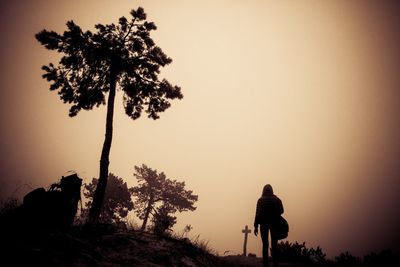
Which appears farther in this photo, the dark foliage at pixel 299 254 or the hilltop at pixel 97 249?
the dark foliage at pixel 299 254

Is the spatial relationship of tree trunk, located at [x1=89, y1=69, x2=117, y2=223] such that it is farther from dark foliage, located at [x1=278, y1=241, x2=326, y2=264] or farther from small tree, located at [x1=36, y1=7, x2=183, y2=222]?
dark foliage, located at [x1=278, y1=241, x2=326, y2=264]

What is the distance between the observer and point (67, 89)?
1195 cm

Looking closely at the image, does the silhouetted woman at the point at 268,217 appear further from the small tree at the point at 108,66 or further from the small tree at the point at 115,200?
the small tree at the point at 115,200

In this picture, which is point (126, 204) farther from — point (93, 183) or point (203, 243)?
point (203, 243)

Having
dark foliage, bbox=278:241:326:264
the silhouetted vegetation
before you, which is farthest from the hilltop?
dark foliage, bbox=278:241:326:264

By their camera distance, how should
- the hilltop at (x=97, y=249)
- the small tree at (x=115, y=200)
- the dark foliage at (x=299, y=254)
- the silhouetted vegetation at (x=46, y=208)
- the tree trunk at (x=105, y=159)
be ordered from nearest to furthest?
the hilltop at (x=97, y=249), the silhouetted vegetation at (x=46, y=208), the tree trunk at (x=105, y=159), the dark foliage at (x=299, y=254), the small tree at (x=115, y=200)

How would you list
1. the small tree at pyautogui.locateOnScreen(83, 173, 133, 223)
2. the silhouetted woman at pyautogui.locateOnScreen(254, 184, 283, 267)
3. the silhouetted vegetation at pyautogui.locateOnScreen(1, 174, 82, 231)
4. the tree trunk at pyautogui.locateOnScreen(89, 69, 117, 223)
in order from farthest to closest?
1. the small tree at pyautogui.locateOnScreen(83, 173, 133, 223)
2. the tree trunk at pyautogui.locateOnScreen(89, 69, 117, 223)
3. the silhouetted woman at pyautogui.locateOnScreen(254, 184, 283, 267)
4. the silhouetted vegetation at pyautogui.locateOnScreen(1, 174, 82, 231)

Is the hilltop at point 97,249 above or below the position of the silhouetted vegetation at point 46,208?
below

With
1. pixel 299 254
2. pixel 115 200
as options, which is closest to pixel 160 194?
pixel 115 200

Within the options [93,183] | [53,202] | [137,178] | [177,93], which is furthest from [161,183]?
[53,202]

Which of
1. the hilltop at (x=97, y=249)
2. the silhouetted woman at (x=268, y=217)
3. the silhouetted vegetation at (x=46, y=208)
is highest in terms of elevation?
the silhouetted woman at (x=268, y=217)

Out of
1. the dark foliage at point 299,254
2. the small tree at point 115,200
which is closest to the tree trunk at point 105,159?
the dark foliage at point 299,254

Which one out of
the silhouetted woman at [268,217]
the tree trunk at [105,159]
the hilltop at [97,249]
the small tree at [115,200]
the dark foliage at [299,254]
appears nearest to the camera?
the hilltop at [97,249]

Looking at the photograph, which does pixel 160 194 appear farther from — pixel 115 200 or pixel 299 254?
pixel 299 254
